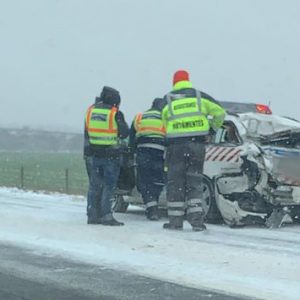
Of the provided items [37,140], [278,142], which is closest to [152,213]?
[278,142]

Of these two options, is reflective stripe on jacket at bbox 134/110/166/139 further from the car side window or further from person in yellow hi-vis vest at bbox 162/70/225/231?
person in yellow hi-vis vest at bbox 162/70/225/231

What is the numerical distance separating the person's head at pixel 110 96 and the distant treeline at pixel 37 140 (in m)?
110

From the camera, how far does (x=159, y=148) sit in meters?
10.6

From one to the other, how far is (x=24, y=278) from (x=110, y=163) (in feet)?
11.0

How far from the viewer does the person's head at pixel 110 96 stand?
32.9ft

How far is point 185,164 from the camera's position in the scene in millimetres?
9305

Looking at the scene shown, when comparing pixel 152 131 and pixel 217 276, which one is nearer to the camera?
pixel 217 276

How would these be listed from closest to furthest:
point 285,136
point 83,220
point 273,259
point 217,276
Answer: point 217,276, point 273,259, point 285,136, point 83,220

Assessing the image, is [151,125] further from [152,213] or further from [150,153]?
[152,213]

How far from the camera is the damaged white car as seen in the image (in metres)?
9.73

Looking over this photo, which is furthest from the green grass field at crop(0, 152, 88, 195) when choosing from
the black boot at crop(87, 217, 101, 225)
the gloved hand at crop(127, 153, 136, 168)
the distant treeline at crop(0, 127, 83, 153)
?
the distant treeline at crop(0, 127, 83, 153)

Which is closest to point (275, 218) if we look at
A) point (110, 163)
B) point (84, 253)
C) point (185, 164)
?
point (185, 164)

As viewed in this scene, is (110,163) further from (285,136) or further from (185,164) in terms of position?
(285,136)

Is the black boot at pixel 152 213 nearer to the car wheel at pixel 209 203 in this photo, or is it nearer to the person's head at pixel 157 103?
the car wheel at pixel 209 203
